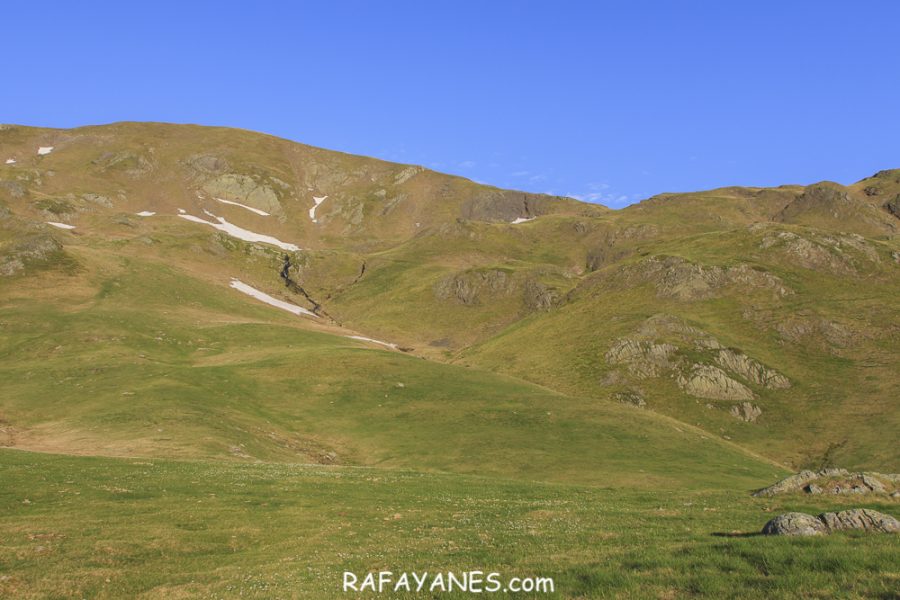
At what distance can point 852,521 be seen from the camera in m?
18.4

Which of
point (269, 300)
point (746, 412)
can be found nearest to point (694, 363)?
point (746, 412)

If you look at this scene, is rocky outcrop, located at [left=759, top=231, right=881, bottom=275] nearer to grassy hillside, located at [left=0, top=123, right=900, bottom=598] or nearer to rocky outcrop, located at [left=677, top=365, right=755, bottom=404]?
grassy hillside, located at [left=0, top=123, right=900, bottom=598]

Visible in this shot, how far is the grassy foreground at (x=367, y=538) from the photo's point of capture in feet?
47.3

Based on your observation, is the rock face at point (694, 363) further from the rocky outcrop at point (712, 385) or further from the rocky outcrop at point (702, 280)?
the rocky outcrop at point (702, 280)

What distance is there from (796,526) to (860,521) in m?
2.24

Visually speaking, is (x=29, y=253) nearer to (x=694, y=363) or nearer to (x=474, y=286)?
(x=474, y=286)

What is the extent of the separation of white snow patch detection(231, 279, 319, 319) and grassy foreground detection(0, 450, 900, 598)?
411 feet

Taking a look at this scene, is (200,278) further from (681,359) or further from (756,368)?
(756,368)

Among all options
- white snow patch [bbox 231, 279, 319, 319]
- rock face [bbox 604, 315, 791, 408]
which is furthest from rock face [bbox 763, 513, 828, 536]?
white snow patch [bbox 231, 279, 319, 319]

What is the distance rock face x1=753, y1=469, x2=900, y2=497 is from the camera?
99.2ft

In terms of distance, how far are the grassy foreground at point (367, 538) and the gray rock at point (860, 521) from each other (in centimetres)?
157

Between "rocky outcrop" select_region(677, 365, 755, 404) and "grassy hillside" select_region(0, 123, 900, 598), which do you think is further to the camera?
"rocky outcrop" select_region(677, 365, 755, 404)

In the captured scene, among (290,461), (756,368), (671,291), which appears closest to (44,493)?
(290,461)

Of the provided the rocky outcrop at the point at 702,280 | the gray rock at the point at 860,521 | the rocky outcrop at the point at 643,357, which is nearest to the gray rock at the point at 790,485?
→ the gray rock at the point at 860,521
